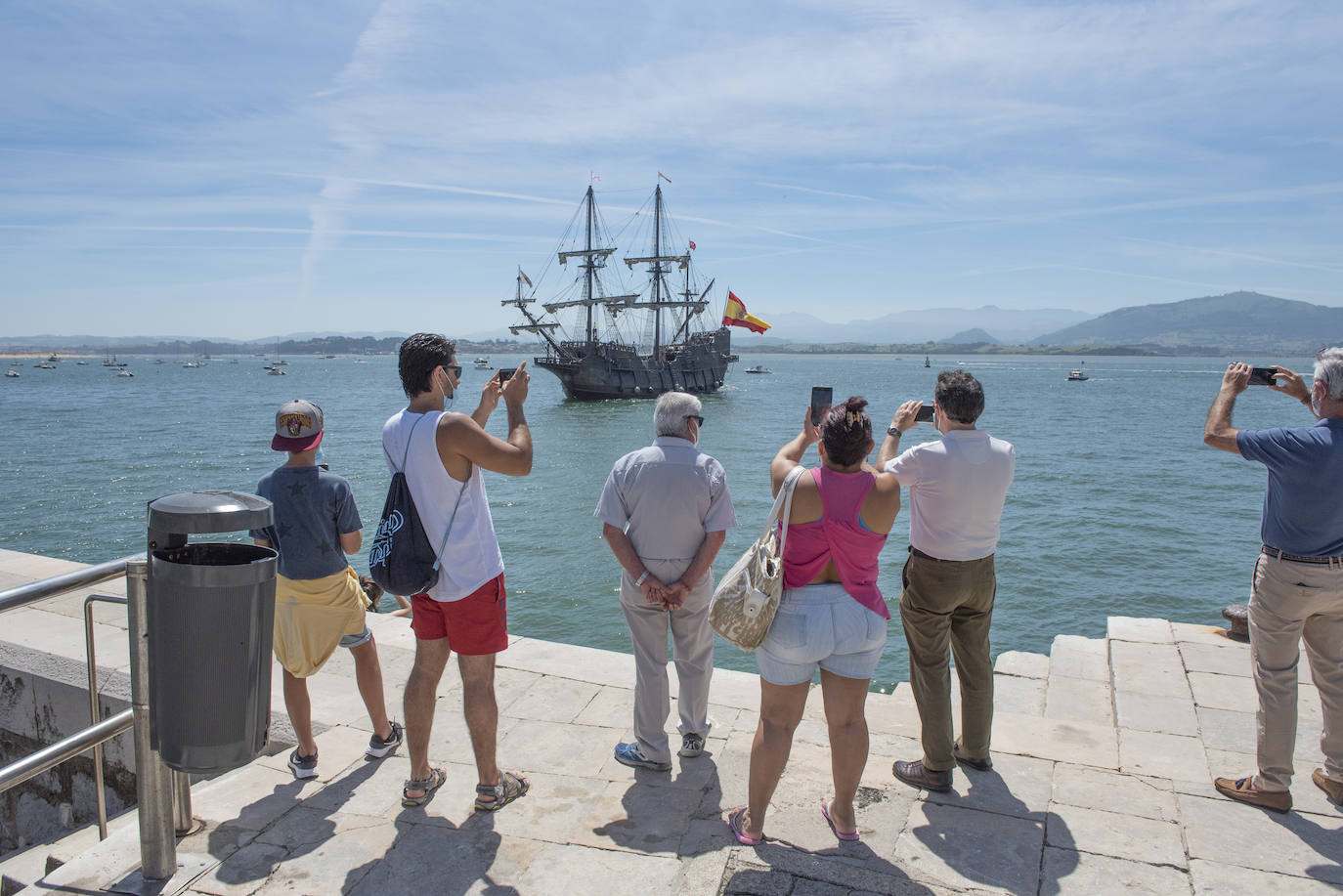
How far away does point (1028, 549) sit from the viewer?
16344 mm

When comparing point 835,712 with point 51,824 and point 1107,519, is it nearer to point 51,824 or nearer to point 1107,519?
point 51,824

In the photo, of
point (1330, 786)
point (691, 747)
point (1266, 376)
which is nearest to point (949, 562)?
point (691, 747)

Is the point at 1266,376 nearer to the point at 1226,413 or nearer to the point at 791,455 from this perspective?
the point at 1226,413

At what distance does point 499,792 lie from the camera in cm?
323

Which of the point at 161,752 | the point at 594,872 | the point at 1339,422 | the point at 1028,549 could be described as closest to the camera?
the point at 161,752

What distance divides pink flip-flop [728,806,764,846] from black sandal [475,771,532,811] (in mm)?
887

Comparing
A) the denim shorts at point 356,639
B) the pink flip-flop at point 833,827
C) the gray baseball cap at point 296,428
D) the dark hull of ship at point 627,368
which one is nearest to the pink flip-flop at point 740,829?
the pink flip-flop at point 833,827

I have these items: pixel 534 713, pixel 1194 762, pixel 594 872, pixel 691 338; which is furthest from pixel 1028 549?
pixel 691 338

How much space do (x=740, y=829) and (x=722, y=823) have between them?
7.6 inches

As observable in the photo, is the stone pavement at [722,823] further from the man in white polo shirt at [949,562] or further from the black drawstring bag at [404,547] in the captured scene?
the black drawstring bag at [404,547]

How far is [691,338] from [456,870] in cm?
7141

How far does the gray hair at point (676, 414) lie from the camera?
139 inches

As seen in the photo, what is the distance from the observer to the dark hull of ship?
63.7 metres

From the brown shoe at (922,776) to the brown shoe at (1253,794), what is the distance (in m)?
1.15
